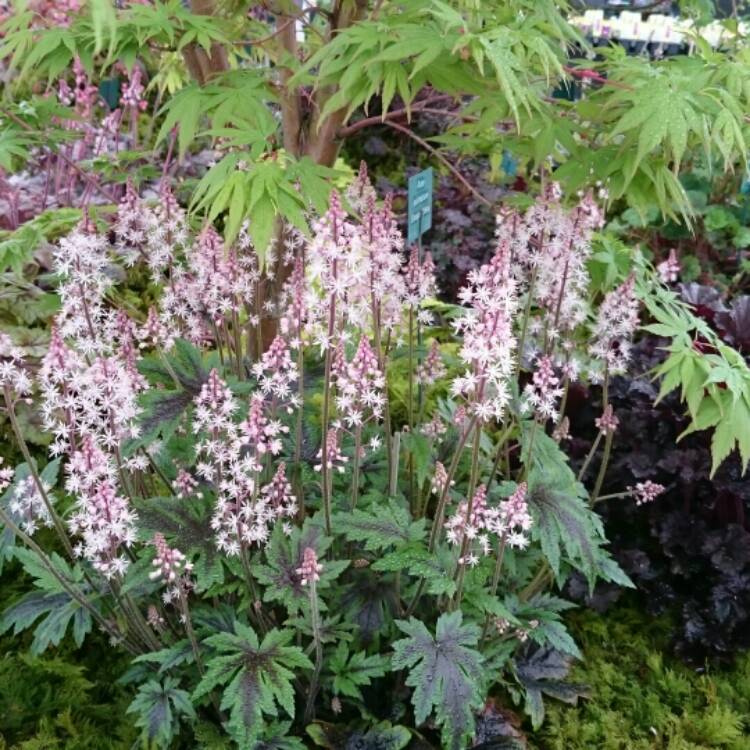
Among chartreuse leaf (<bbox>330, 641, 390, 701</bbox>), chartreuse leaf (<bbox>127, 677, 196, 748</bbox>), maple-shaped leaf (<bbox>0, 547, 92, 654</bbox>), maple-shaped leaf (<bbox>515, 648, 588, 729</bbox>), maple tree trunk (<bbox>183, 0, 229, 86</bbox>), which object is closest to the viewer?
chartreuse leaf (<bbox>127, 677, 196, 748</bbox>)

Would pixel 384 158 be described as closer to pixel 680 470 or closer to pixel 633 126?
pixel 680 470

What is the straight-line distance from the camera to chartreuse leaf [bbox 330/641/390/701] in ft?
7.30

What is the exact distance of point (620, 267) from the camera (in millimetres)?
2576

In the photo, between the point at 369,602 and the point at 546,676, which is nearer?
the point at 369,602

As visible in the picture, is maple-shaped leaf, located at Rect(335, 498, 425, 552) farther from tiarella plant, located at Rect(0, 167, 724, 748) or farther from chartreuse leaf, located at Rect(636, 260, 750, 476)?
chartreuse leaf, located at Rect(636, 260, 750, 476)

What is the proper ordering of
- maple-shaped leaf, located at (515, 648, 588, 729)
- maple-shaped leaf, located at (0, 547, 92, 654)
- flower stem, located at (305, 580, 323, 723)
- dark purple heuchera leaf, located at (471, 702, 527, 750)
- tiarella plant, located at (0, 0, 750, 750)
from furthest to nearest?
maple-shaped leaf, located at (515, 648, 588, 729) < dark purple heuchera leaf, located at (471, 702, 527, 750) < maple-shaped leaf, located at (0, 547, 92, 654) < flower stem, located at (305, 580, 323, 723) < tiarella plant, located at (0, 0, 750, 750)

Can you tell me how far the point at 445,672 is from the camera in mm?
2025

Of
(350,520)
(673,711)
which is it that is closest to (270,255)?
(350,520)

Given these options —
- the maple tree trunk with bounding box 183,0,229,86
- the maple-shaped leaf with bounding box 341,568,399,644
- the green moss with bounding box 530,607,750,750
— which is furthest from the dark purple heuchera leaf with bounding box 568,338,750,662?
the maple tree trunk with bounding box 183,0,229,86

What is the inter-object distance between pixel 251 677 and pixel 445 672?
486mm

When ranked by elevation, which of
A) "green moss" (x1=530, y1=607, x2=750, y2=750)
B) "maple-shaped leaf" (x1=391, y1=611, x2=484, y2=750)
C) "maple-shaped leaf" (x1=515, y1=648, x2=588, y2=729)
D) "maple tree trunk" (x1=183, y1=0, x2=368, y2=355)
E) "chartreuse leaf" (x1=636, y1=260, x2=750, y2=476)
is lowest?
"green moss" (x1=530, y1=607, x2=750, y2=750)

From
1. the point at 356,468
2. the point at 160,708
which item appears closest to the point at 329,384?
the point at 356,468

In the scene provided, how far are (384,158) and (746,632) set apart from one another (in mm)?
4984

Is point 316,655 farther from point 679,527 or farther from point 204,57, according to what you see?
point 204,57
